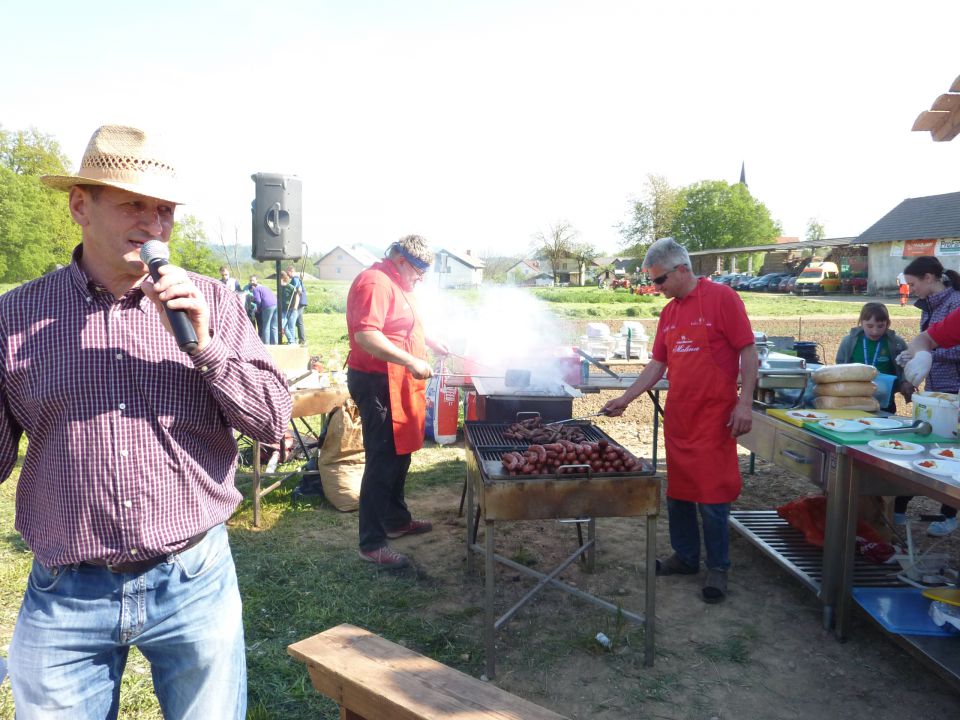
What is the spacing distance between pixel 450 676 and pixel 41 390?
1504 mm

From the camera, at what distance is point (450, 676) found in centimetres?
218

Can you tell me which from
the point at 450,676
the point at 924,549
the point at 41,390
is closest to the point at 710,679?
the point at 450,676

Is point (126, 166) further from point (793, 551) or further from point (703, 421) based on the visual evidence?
point (793, 551)

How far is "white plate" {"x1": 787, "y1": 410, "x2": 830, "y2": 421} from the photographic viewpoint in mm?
3953

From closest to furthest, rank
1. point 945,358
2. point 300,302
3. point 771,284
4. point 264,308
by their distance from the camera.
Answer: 1. point 945,358
2. point 264,308
3. point 300,302
4. point 771,284

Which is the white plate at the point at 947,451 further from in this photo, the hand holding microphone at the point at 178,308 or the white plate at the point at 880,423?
the hand holding microphone at the point at 178,308

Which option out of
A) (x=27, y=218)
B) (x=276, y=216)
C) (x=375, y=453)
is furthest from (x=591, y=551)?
(x=27, y=218)

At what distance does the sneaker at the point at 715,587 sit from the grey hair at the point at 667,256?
1.89 m

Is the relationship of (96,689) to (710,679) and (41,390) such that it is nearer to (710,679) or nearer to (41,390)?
(41,390)

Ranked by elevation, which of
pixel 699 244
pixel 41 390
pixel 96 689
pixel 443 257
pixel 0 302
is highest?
pixel 699 244

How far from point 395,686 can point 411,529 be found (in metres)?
3.05

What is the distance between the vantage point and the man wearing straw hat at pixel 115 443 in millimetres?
1479

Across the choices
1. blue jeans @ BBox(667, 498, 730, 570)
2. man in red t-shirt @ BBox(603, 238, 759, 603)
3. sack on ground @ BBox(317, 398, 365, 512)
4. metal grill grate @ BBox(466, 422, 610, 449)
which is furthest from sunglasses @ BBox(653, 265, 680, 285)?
sack on ground @ BBox(317, 398, 365, 512)

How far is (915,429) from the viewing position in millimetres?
3678
